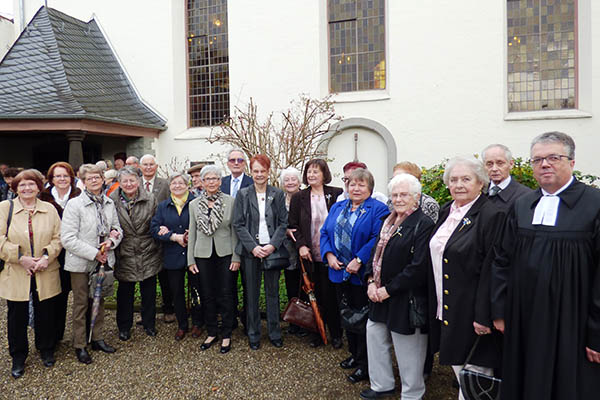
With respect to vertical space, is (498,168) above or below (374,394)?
above

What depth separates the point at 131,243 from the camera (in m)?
4.66

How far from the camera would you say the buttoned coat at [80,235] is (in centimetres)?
409

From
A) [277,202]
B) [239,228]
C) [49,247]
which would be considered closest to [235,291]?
[239,228]

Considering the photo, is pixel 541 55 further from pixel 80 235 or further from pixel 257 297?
pixel 80 235

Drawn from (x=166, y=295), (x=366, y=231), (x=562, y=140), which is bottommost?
(x=166, y=295)

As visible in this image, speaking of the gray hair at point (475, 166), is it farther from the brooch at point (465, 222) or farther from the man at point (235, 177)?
the man at point (235, 177)

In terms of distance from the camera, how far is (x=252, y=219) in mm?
4434

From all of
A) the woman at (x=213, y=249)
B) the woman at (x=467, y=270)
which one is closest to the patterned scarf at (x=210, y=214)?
the woman at (x=213, y=249)

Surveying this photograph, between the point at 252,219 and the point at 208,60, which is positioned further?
the point at 208,60

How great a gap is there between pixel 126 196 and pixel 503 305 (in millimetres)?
3962

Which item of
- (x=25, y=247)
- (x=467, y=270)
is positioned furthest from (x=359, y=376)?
(x=25, y=247)

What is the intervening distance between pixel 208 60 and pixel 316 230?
1017 cm

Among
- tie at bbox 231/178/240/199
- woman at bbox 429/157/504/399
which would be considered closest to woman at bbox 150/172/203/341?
tie at bbox 231/178/240/199

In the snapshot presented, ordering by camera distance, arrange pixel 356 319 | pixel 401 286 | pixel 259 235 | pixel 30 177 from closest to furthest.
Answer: pixel 401 286 < pixel 356 319 < pixel 30 177 < pixel 259 235
